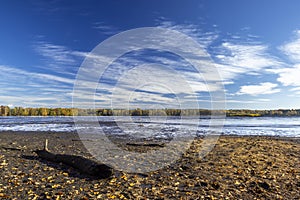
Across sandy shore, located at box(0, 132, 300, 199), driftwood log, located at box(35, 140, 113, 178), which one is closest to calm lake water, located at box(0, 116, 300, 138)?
sandy shore, located at box(0, 132, 300, 199)

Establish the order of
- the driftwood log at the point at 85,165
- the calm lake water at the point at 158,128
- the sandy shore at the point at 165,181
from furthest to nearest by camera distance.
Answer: the calm lake water at the point at 158,128, the driftwood log at the point at 85,165, the sandy shore at the point at 165,181

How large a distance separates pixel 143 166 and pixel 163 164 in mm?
1068

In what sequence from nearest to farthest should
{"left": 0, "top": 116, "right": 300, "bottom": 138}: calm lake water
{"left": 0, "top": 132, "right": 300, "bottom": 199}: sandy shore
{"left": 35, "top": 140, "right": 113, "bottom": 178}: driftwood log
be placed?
{"left": 0, "top": 132, "right": 300, "bottom": 199}: sandy shore
{"left": 35, "top": 140, "right": 113, "bottom": 178}: driftwood log
{"left": 0, "top": 116, "right": 300, "bottom": 138}: calm lake water

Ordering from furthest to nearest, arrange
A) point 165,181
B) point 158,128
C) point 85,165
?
point 158,128 < point 85,165 < point 165,181

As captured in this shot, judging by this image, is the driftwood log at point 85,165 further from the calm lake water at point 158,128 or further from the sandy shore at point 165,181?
the calm lake water at point 158,128

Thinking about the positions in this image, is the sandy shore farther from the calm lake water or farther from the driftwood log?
the calm lake water

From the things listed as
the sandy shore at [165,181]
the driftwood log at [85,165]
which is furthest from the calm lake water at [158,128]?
the driftwood log at [85,165]

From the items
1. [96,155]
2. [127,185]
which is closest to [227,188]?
[127,185]

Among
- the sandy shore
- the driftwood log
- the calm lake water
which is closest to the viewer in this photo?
the sandy shore

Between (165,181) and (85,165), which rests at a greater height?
(85,165)

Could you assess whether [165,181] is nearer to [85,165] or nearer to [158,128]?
[85,165]

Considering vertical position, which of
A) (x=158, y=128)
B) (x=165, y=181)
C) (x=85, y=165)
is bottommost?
(x=165, y=181)

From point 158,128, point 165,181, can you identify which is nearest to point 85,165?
point 165,181

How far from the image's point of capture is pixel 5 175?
946 centimetres
